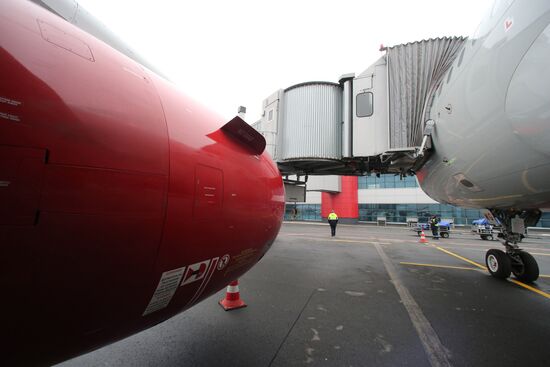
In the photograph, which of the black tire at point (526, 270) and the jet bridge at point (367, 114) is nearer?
the jet bridge at point (367, 114)

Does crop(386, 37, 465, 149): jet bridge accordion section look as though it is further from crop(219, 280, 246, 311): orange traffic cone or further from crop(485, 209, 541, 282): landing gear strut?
crop(219, 280, 246, 311): orange traffic cone

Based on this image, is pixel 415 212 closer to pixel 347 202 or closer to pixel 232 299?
pixel 347 202

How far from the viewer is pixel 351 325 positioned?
3.31 meters

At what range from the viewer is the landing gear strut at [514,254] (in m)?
5.27

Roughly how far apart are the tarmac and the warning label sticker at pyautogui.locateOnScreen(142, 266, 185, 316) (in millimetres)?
1528

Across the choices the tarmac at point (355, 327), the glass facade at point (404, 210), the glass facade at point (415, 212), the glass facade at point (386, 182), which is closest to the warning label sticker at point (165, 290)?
the tarmac at point (355, 327)

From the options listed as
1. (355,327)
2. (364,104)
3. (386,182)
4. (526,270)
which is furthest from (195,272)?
(386,182)

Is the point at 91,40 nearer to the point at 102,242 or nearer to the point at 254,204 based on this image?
the point at 102,242

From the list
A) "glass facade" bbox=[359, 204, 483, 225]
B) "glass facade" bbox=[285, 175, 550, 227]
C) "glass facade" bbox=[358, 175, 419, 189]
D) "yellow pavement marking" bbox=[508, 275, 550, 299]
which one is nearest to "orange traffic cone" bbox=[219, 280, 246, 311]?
"yellow pavement marking" bbox=[508, 275, 550, 299]

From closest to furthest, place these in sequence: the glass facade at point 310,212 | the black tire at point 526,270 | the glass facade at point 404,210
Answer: the black tire at point 526,270
the glass facade at point 404,210
the glass facade at point 310,212

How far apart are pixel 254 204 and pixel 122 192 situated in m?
0.99

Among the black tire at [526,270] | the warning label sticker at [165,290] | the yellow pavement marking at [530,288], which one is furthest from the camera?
the black tire at [526,270]

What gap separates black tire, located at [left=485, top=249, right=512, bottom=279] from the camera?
18.6 ft

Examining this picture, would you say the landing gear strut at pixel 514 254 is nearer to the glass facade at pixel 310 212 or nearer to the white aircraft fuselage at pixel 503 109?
the white aircraft fuselage at pixel 503 109
